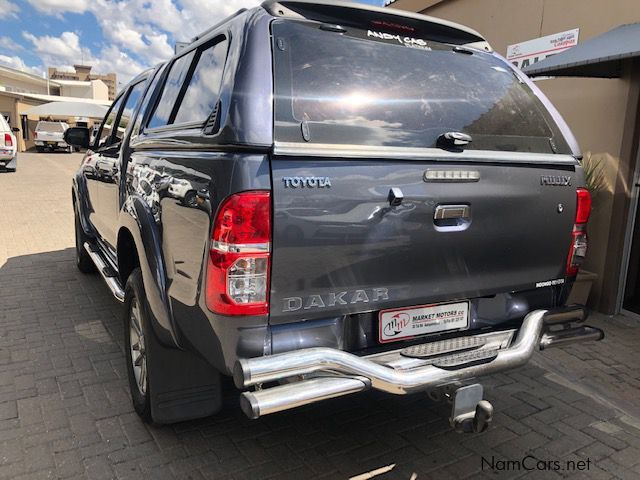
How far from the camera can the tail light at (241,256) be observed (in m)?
2.07

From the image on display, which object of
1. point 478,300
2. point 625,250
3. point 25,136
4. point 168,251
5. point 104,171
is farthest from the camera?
point 25,136

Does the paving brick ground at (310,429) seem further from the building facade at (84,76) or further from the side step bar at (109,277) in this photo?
the building facade at (84,76)

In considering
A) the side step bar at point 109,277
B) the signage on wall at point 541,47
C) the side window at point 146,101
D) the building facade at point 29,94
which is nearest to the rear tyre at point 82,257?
the side step bar at point 109,277

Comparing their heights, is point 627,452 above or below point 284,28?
below

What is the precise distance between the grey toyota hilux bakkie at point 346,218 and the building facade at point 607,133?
8.15ft

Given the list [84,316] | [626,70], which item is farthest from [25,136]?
[626,70]

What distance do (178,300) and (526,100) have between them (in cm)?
217

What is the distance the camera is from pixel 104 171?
4379 mm

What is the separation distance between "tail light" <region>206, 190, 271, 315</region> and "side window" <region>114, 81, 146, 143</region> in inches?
90.5

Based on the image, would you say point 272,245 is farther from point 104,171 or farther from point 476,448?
point 104,171

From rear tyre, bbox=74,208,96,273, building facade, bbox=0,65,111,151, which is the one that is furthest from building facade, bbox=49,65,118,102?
rear tyre, bbox=74,208,96,273

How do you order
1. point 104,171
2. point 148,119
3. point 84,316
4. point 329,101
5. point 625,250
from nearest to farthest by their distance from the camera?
point 329,101
point 148,119
point 104,171
point 84,316
point 625,250

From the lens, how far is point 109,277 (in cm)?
402

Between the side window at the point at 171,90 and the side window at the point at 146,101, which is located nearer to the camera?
the side window at the point at 171,90
